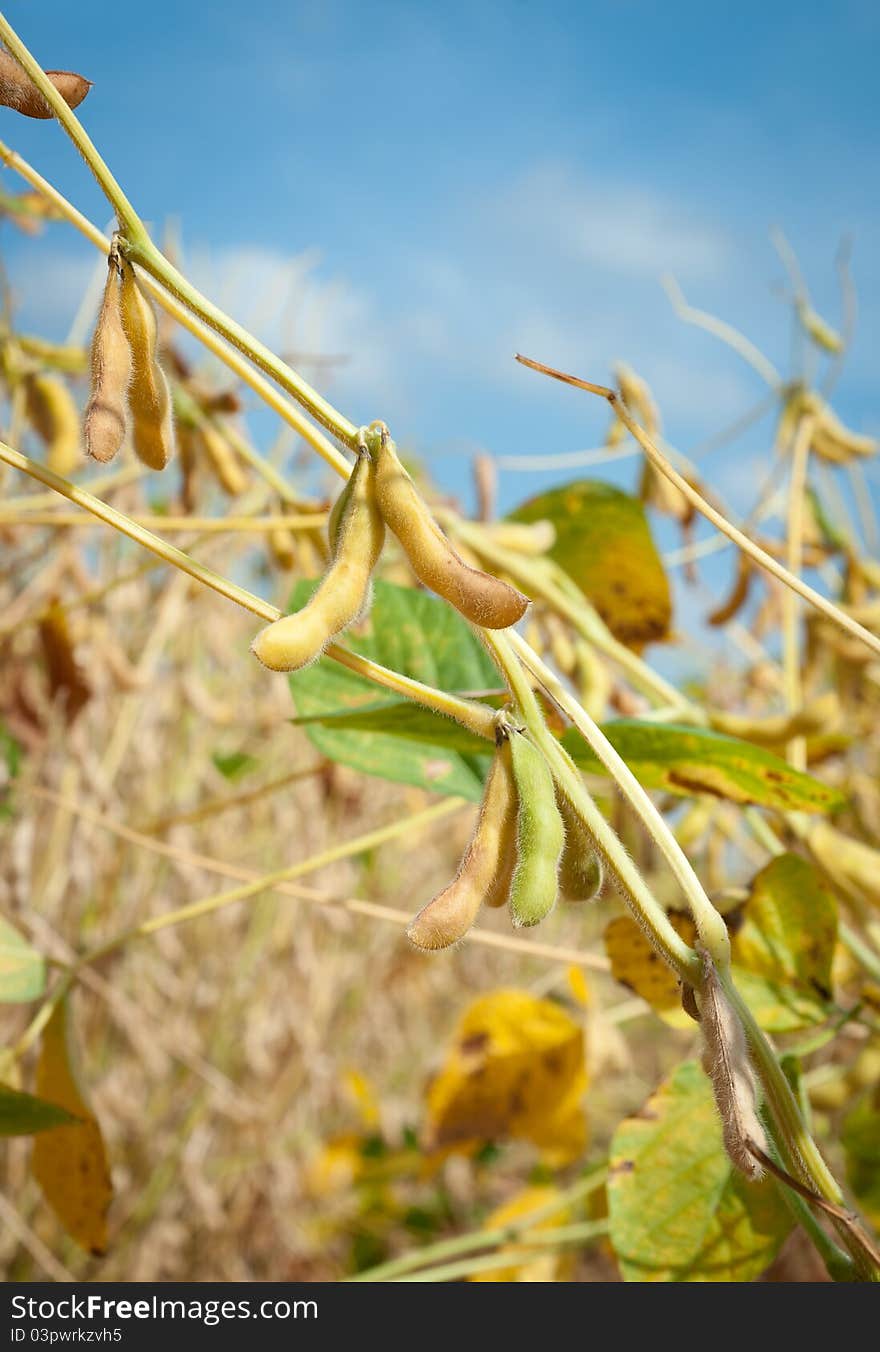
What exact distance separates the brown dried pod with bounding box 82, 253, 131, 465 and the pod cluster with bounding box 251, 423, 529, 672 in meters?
0.08

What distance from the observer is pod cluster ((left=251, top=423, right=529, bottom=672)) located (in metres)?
0.32

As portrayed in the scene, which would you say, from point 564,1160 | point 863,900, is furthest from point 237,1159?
point 863,900

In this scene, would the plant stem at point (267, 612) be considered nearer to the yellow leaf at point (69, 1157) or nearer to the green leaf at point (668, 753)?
the green leaf at point (668, 753)

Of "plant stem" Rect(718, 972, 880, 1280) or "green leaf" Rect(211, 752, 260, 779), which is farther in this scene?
"green leaf" Rect(211, 752, 260, 779)

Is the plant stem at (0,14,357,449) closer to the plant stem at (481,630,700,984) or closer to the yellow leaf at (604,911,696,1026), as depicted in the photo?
the plant stem at (481,630,700,984)

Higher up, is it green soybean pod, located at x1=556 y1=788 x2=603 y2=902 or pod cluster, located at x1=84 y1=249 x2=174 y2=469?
pod cluster, located at x1=84 y1=249 x2=174 y2=469

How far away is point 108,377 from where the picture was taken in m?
0.36

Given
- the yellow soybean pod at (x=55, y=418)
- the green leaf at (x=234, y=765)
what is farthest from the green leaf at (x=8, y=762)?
the yellow soybean pod at (x=55, y=418)

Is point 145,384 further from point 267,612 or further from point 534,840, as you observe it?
point 534,840

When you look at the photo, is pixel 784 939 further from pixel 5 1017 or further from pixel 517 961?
pixel 517 961

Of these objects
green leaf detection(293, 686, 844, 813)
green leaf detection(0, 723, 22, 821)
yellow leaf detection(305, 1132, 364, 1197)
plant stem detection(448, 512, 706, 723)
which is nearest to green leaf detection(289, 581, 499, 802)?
→ green leaf detection(293, 686, 844, 813)

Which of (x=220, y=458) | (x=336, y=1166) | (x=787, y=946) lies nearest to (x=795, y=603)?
(x=787, y=946)

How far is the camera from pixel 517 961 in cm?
268
